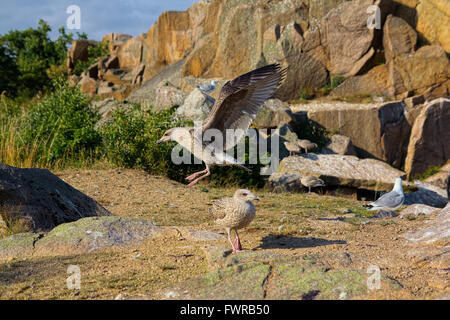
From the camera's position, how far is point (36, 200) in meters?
5.21

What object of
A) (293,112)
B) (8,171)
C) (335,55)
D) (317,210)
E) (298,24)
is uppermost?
(298,24)

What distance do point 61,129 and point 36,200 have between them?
592 centimetres

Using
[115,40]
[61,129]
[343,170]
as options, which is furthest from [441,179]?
[115,40]

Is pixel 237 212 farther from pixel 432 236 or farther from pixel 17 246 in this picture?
pixel 17 246

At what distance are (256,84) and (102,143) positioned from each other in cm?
600

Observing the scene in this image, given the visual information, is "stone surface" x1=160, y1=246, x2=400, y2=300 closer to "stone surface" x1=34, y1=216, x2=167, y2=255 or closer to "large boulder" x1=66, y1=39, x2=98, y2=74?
"stone surface" x1=34, y1=216, x2=167, y2=255

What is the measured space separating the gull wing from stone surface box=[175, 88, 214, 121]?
527cm

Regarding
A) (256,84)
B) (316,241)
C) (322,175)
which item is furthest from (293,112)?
(316,241)

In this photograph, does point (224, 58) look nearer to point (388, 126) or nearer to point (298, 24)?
point (298, 24)

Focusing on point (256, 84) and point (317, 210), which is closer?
point (256, 84)

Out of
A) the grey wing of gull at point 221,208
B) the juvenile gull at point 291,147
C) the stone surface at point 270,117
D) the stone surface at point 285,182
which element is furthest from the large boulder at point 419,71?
the grey wing of gull at point 221,208

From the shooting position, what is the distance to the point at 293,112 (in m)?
14.3

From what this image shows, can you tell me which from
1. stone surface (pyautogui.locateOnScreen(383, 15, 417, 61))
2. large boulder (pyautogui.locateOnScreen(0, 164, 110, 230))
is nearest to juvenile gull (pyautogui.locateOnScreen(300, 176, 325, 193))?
large boulder (pyautogui.locateOnScreen(0, 164, 110, 230))

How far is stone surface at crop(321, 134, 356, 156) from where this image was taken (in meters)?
13.0
